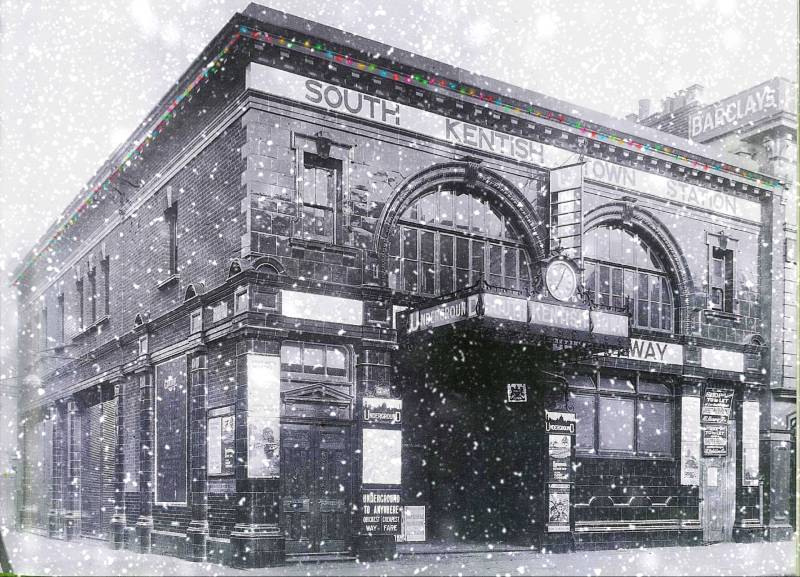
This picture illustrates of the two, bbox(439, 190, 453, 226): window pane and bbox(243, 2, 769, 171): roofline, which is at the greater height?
bbox(243, 2, 769, 171): roofline

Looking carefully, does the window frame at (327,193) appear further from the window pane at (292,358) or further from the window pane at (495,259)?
the window pane at (495,259)

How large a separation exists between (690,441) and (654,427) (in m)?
1.06

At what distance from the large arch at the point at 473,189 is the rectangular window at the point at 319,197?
3.24ft

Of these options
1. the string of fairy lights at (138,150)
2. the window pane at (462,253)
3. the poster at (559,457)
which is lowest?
the poster at (559,457)

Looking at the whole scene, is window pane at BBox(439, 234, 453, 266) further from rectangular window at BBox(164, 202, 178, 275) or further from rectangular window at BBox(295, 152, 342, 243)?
rectangular window at BBox(164, 202, 178, 275)

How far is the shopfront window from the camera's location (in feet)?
65.2

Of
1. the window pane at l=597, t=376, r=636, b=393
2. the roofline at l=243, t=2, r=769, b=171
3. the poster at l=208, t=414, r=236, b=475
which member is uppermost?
the roofline at l=243, t=2, r=769, b=171

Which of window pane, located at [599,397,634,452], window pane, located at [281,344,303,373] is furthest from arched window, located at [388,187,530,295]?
window pane, located at [599,397,634,452]

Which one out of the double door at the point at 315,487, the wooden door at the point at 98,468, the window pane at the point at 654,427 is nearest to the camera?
the double door at the point at 315,487

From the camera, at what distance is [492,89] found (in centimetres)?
1864

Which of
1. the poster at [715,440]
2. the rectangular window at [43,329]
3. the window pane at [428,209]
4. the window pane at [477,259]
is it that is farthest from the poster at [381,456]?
the rectangular window at [43,329]

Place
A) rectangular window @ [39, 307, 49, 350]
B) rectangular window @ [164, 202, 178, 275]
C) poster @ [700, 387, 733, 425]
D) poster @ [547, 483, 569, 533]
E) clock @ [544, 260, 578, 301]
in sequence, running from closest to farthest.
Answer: clock @ [544, 260, 578, 301], poster @ [547, 483, 569, 533], rectangular window @ [164, 202, 178, 275], poster @ [700, 387, 733, 425], rectangular window @ [39, 307, 49, 350]

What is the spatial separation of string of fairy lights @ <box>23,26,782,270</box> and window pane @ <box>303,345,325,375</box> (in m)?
5.10

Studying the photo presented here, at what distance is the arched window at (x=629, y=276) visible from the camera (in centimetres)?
2086
